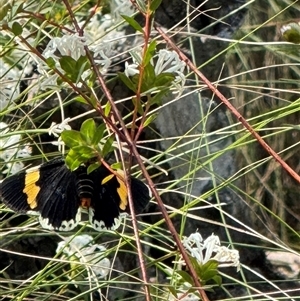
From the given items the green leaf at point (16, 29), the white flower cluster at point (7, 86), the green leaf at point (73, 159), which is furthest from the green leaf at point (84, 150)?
the white flower cluster at point (7, 86)

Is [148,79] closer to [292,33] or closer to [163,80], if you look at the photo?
[163,80]

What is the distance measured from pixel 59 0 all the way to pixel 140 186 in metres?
0.49

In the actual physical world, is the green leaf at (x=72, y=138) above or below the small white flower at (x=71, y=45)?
below

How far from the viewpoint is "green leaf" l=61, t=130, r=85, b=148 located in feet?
1.71

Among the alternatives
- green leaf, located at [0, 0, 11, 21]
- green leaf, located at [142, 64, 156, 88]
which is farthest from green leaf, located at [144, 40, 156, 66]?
green leaf, located at [0, 0, 11, 21]

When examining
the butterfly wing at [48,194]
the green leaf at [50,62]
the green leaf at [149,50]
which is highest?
the green leaf at [50,62]

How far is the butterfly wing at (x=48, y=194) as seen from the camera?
62 centimetres

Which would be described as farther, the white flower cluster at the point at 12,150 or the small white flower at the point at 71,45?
the white flower cluster at the point at 12,150

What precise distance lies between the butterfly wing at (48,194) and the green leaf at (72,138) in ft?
0.33

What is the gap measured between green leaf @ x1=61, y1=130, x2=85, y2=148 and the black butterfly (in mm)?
85

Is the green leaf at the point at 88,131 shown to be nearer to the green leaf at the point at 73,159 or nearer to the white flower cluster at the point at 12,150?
the green leaf at the point at 73,159

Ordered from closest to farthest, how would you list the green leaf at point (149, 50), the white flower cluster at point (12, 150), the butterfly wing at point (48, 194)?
the green leaf at point (149, 50)
the butterfly wing at point (48, 194)
the white flower cluster at point (12, 150)

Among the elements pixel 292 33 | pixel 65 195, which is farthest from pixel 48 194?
pixel 292 33

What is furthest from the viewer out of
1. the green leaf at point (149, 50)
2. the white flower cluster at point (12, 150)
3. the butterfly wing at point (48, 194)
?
the white flower cluster at point (12, 150)
